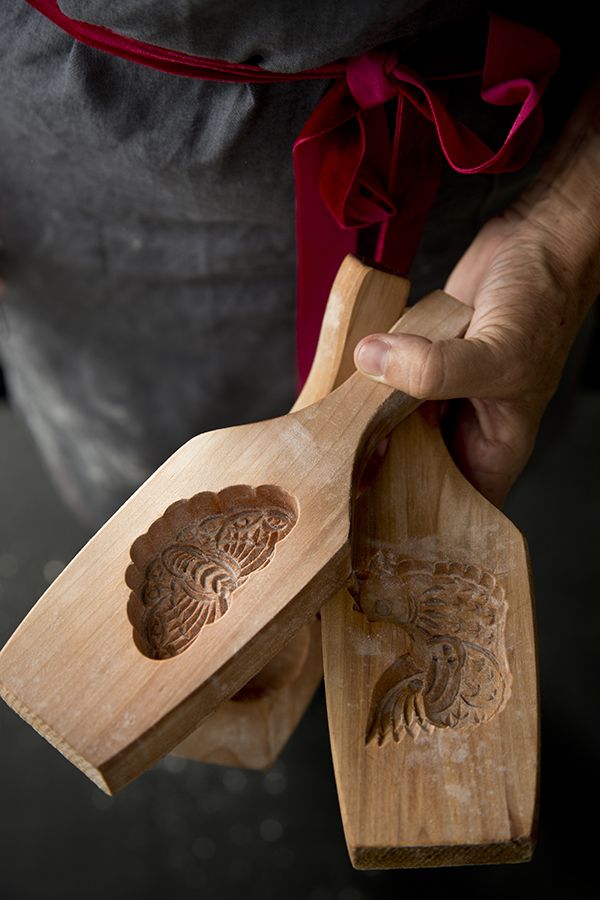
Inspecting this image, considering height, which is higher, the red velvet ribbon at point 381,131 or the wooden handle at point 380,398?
the red velvet ribbon at point 381,131

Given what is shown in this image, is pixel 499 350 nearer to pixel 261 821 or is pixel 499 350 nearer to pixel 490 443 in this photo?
pixel 490 443

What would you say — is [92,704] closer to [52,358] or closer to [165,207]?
[165,207]

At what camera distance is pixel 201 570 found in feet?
1.88

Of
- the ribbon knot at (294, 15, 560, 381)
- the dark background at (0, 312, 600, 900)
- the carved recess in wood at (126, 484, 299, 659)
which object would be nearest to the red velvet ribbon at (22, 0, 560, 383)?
the ribbon knot at (294, 15, 560, 381)

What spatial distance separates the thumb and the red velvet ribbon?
11 centimetres

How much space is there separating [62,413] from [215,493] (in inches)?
21.0

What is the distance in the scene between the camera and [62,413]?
107 centimetres

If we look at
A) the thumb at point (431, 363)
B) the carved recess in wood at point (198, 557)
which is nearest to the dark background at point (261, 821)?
the thumb at point (431, 363)

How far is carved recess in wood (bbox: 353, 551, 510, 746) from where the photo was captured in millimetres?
560

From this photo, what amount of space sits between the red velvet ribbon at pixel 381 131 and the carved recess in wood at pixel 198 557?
0.72ft

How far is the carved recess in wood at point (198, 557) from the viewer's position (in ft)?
1.80

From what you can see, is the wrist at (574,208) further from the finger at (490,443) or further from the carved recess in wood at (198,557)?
the carved recess in wood at (198,557)

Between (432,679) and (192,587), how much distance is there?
0.15 meters

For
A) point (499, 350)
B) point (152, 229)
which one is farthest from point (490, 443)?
point (152, 229)
